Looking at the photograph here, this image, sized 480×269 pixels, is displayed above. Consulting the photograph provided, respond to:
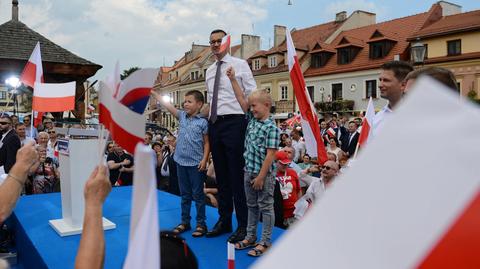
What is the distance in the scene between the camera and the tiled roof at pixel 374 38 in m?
29.9

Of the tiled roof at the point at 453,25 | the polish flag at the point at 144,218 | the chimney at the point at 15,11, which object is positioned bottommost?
the polish flag at the point at 144,218

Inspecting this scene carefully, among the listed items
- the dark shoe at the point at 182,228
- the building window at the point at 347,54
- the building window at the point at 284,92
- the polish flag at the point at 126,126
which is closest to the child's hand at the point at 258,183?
the dark shoe at the point at 182,228

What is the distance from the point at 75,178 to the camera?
427 centimetres

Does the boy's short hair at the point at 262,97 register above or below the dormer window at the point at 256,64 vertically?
below

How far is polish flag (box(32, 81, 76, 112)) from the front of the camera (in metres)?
4.81

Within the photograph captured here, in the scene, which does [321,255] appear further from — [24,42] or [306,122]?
[24,42]

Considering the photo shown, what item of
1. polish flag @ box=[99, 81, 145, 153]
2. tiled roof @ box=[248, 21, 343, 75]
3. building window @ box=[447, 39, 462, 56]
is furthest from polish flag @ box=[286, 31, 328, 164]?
tiled roof @ box=[248, 21, 343, 75]

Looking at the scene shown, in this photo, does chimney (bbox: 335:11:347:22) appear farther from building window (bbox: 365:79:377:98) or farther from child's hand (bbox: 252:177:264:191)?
child's hand (bbox: 252:177:264:191)

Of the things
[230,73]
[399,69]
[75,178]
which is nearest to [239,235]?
[230,73]

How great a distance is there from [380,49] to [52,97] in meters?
28.8

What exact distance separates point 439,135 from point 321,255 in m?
0.22

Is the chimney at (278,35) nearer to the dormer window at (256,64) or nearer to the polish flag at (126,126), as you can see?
the dormer window at (256,64)

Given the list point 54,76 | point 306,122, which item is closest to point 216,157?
point 306,122

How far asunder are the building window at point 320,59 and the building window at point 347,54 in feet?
4.70
